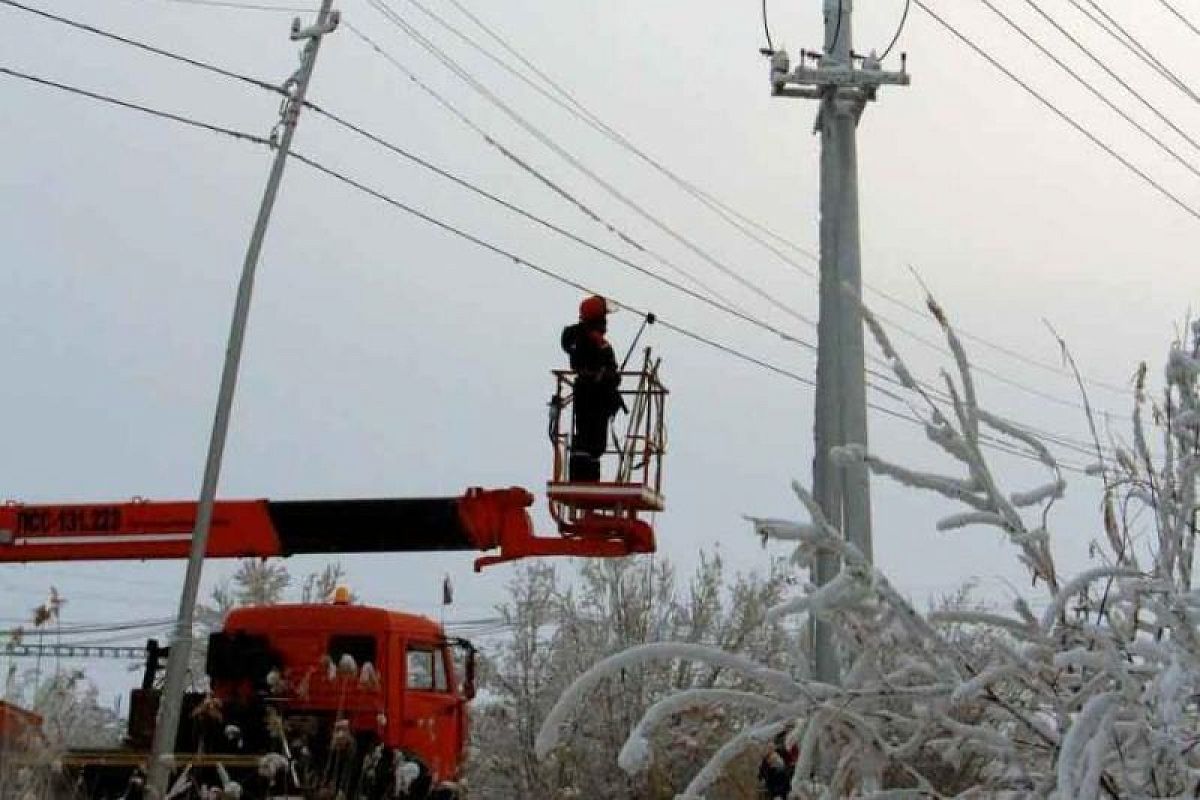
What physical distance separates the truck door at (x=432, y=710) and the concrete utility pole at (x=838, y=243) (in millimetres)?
3388

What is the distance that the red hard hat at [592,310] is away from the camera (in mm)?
14109

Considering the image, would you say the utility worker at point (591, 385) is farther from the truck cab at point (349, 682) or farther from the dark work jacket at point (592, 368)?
the truck cab at point (349, 682)

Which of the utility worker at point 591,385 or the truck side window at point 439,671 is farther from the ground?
the utility worker at point 591,385

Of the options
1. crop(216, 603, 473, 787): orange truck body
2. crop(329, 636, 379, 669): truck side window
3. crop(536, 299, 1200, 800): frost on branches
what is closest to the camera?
crop(536, 299, 1200, 800): frost on branches

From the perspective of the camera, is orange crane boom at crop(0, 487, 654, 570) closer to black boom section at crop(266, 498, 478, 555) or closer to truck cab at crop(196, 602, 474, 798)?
black boom section at crop(266, 498, 478, 555)

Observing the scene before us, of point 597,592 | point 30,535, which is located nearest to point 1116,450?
point 30,535

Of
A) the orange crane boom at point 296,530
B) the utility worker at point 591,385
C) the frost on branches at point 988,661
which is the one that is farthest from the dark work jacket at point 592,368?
the frost on branches at point 988,661

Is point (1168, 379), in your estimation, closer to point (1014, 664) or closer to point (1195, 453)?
point (1195, 453)

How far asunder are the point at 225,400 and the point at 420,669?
13.3 ft

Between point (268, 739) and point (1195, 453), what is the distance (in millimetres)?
11183

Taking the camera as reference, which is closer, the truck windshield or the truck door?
the truck door

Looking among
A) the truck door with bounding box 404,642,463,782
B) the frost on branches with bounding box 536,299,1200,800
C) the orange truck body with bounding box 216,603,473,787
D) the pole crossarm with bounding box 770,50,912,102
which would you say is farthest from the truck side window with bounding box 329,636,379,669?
the frost on branches with bounding box 536,299,1200,800

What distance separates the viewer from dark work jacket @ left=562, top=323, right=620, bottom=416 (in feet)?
45.4

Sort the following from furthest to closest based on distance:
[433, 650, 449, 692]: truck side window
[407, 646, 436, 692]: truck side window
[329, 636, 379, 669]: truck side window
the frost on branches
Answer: [433, 650, 449, 692]: truck side window, [407, 646, 436, 692]: truck side window, [329, 636, 379, 669]: truck side window, the frost on branches
